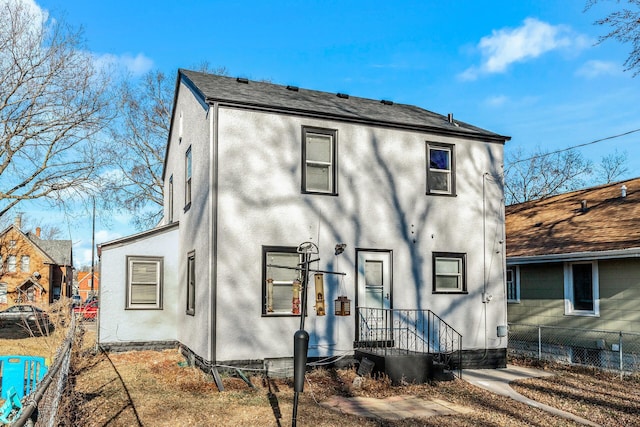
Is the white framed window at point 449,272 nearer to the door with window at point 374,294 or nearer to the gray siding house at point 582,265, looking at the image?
the door with window at point 374,294

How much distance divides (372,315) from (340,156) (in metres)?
3.49

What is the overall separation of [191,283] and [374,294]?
13.8 ft

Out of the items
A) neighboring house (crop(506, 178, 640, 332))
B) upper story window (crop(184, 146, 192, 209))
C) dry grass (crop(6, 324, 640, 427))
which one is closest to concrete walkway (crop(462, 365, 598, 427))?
dry grass (crop(6, 324, 640, 427))

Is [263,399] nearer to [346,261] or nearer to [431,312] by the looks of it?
[346,261]

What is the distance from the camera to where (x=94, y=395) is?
8977 millimetres

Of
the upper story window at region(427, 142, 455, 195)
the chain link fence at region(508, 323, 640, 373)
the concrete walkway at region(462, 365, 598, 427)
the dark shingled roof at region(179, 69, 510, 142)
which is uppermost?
the dark shingled roof at region(179, 69, 510, 142)

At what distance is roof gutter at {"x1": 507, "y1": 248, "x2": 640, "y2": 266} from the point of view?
1190 centimetres

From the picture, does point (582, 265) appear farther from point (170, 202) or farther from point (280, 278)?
point (170, 202)

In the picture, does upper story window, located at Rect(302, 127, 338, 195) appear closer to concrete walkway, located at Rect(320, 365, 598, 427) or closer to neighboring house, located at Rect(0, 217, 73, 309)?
concrete walkway, located at Rect(320, 365, 598, 427)

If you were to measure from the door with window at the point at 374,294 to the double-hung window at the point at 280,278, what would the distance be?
4.82 feet

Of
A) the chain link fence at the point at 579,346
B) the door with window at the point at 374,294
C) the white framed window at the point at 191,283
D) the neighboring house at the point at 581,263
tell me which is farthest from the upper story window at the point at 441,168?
the white framed window at the point at 191,283

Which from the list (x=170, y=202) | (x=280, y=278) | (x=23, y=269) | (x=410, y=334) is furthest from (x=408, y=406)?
(x=23, y=269)

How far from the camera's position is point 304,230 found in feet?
36.9

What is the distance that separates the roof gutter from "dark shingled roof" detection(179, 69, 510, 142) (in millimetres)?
3250
